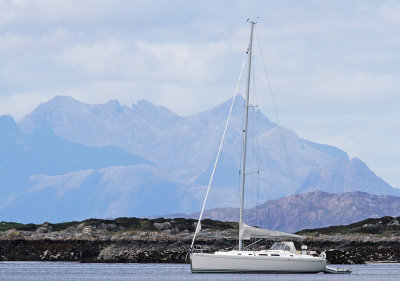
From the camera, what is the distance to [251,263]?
67.1m

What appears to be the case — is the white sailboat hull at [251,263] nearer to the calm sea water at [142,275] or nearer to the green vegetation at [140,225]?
the calm sea water at [142,275]

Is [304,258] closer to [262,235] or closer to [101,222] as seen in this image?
[262,235]

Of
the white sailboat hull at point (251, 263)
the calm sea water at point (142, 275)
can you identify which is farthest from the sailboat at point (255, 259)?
the calm sea water at point (142, 275)

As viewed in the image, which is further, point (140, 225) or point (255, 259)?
point (140, 225)

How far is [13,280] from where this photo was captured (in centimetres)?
7175

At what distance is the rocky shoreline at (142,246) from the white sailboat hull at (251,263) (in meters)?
18.5

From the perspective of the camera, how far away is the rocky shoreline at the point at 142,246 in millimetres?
102125

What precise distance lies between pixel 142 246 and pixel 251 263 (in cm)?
4366

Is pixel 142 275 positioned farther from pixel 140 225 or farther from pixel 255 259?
pixel 140 225

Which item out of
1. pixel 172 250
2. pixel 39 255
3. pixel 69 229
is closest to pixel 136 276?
pixel 172 250

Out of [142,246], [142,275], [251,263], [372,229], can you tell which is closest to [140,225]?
[372,229]

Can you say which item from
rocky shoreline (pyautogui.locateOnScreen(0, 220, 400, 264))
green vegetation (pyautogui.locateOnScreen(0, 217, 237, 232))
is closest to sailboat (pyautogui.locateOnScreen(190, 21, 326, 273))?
rocky shoreline (pyautogui.locateOnScreen(0, 220, 400, 264))

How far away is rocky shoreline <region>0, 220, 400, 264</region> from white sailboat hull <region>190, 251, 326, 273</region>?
60.6 ft

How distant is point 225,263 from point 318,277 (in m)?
8.06
